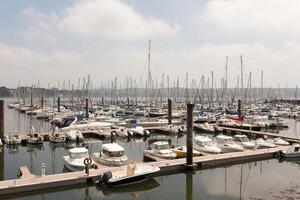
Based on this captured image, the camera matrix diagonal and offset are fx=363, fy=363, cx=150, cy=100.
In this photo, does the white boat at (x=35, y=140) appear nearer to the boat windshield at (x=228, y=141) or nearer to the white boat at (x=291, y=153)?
the boat windshield at (x=228, y=141)

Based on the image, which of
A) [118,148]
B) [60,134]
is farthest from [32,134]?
[118,148]

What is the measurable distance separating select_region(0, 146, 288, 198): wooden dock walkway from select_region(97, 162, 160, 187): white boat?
1317 mm

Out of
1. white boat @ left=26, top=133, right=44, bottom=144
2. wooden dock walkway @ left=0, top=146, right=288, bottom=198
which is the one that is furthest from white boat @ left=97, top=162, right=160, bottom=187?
white boat @ left=26, top=133, right=44, bottom=144

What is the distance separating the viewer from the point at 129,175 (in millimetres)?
28359

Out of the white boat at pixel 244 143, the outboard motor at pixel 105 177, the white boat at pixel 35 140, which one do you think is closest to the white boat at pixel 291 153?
the white boat at pixel 244 143

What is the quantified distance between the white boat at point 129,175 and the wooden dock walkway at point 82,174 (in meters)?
1.32

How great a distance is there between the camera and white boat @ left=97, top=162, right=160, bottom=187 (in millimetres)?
27484

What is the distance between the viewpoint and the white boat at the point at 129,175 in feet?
90.2

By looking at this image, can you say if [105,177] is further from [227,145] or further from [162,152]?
[227,145]

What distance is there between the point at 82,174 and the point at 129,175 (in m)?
3.70

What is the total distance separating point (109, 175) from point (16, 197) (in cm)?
667

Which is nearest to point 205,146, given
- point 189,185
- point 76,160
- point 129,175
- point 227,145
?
point 227,145

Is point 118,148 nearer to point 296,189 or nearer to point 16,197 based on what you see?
point 16,197

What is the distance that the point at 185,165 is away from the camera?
32.6 metres
